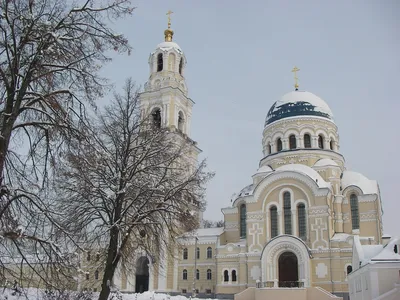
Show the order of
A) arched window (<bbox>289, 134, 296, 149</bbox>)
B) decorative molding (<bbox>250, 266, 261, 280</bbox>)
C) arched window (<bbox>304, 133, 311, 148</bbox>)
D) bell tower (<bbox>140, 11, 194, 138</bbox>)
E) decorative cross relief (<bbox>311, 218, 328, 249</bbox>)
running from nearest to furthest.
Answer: decorative cross relief (<bbox>311, 218, 328, 249</bbox>), decorative molding (<bbox>250, 266, 261, 280</bbox>), arched window (<bbox>304, 133, 311, 148</bbox>), arched window (<bbox>289, 134, 296, 149</bbox>), bell tower (<bbox>140, 11, 194, 138</bbox>)

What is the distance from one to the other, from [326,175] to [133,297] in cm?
2878

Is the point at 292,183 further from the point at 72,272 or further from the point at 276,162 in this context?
the point at 72,272

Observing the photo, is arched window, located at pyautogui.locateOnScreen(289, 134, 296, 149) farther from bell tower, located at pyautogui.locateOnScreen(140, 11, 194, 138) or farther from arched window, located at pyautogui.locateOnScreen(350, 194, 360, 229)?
bell tower, located at pyautogui.locateOnScreen(140, 11, 194, 138)

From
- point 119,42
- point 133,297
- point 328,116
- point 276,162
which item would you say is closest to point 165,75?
point 276,162

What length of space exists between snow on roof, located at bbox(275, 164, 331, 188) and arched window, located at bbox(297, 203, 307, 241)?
Answer: 2.80 metres

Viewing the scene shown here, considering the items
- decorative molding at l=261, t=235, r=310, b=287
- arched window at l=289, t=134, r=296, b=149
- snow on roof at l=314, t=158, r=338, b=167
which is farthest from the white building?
arched window at l=289, t=134, r=296, b=149

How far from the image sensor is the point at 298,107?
50844mm

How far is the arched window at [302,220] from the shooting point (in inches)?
1636

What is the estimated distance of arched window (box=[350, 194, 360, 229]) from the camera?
43062 millimetres

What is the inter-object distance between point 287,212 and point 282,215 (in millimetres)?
636

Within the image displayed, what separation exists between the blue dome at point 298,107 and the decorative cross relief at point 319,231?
14.1 meters

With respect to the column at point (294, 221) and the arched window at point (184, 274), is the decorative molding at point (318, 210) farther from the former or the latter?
the arched window at point (184, 274)

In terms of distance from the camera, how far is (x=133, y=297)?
2284 cm

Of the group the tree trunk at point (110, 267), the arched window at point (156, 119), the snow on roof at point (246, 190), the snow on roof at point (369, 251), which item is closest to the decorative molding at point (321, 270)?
the snow on roof at point (369, 251)
